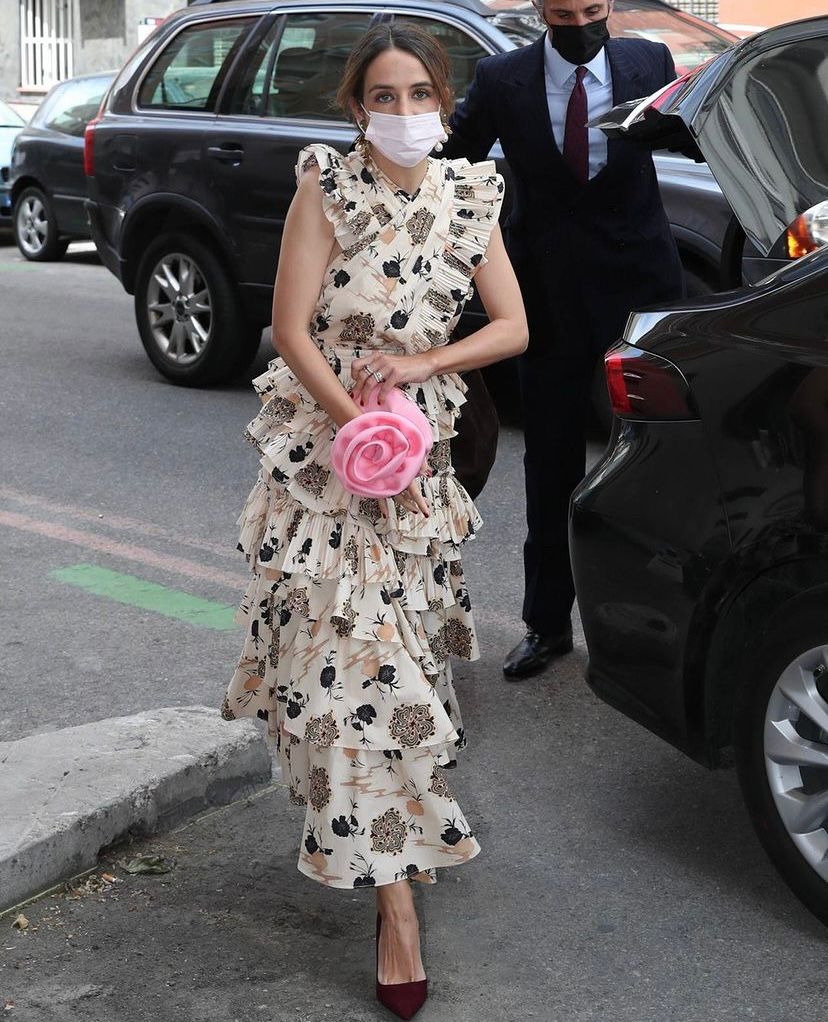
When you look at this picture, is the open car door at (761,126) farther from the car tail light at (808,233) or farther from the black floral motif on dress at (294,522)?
the black floral motif on dress at (294,522)

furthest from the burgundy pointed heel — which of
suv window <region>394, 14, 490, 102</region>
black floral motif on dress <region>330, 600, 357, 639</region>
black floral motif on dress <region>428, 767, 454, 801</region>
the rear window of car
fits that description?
the rear window of car

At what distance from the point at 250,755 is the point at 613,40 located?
2191 millimetres

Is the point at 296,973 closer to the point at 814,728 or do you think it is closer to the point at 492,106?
the point at 814,728

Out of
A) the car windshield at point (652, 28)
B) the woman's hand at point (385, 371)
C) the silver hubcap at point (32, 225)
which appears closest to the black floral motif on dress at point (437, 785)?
the woman's hand at point (385, 371)

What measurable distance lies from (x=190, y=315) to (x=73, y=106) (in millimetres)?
6632

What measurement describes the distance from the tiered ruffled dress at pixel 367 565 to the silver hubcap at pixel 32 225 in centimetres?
1228

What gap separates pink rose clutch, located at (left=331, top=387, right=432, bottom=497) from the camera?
9.60ft

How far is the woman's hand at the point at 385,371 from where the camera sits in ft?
9.96

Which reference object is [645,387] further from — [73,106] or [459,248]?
[73,106]

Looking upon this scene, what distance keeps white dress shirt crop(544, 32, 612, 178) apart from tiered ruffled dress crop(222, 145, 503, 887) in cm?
121

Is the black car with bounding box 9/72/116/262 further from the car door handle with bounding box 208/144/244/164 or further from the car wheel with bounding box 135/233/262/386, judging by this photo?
the car door handle with bounding box 208/144/244/164

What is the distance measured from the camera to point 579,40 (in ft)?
13.9

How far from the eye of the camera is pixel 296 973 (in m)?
3.05

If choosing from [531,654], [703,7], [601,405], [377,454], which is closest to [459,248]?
[377,454]
